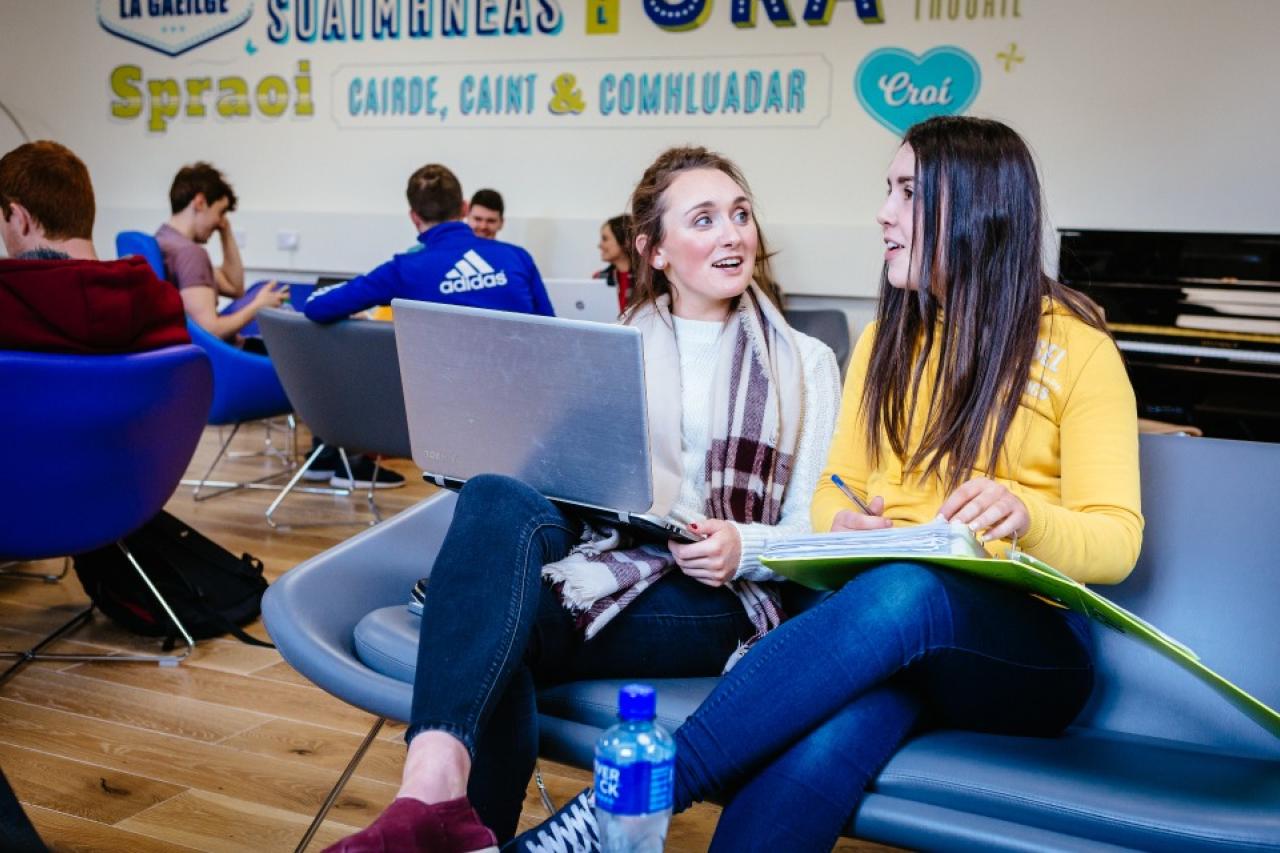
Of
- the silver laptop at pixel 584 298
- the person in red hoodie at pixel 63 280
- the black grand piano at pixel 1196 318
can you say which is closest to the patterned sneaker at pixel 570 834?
the person in red hoodie at pixel 63 280

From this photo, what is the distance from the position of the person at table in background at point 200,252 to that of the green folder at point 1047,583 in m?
3.86

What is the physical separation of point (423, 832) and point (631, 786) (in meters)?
0.23

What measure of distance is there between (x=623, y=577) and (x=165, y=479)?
154 cm

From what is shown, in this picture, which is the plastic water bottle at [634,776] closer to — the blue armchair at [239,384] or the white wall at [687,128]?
the blue armchair at [239,384]

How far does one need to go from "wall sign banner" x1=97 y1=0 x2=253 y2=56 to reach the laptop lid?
6.30 m

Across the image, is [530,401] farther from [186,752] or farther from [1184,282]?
[1184,282]

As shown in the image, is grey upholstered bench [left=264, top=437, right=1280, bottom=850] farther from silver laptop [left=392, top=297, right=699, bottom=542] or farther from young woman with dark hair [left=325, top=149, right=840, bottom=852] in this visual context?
silver laptop [left=392, top=297, right=699, bottom=542]

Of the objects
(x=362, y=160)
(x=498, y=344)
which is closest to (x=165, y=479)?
(x=498, y=344)

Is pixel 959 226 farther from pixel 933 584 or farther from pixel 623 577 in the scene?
pixel 623 577

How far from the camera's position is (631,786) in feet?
4.23

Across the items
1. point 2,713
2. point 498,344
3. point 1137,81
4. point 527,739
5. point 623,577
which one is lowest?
point 2,713

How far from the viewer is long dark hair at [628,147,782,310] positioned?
2.13 m

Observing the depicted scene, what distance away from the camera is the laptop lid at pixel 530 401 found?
1.60 meters

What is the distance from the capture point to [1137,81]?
5.52 metres
